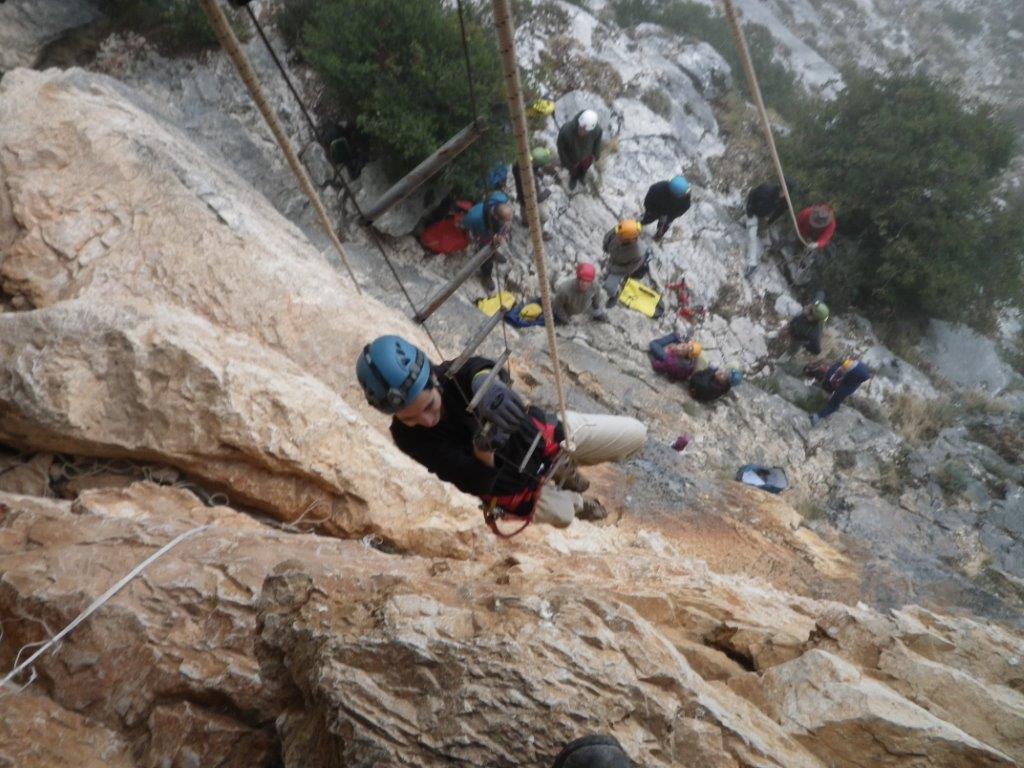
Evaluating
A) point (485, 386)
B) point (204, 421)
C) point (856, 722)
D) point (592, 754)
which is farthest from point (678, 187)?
point (592, 754)

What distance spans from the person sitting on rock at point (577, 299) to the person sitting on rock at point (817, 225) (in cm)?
567

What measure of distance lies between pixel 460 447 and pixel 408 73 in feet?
27.3

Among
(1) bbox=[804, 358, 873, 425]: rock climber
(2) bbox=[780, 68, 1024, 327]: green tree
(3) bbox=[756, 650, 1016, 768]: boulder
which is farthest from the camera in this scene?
(2) bbox=[780, 68, 1024, 327]: green tree

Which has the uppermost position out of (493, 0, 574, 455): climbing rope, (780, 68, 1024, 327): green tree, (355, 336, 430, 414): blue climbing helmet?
(780, 68, 1024, 327): green tree

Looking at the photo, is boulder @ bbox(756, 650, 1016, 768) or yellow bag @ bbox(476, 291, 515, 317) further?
yellow bag @ bbox(476, 291, 515, 317)

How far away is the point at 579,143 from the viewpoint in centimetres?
1251

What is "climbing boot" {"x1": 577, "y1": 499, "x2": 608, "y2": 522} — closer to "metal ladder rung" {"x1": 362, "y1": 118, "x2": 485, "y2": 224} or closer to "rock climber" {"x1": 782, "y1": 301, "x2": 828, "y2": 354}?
"metal ladder rung" {"x1": 362, "y1": 118, "x2": 485, "y2": 224}

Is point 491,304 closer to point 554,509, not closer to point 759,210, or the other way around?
point 554,509

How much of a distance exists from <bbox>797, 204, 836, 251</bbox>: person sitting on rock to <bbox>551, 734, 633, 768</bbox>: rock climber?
1385 cm

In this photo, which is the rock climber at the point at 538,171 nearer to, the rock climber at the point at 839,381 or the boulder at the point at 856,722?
the rock climber at the point at 839,381

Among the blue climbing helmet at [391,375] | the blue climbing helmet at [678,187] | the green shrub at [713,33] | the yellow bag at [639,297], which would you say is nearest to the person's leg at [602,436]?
the blue climbing helmet at [391,375]

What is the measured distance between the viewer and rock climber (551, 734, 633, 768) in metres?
1.83

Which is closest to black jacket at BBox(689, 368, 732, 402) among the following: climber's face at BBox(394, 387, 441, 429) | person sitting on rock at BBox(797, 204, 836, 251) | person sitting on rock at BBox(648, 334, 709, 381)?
person sitting on rock at BBox(648, 334, 709, 381)

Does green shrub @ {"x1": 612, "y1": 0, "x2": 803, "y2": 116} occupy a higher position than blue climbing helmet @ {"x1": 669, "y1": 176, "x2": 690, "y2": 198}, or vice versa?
green shrub @ {"x1": 612, "y1": 0, "x2": 803, "y2": 116}
